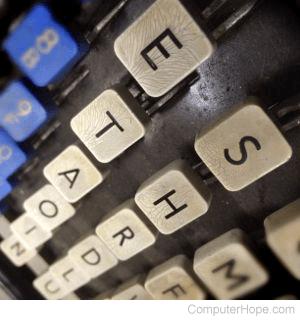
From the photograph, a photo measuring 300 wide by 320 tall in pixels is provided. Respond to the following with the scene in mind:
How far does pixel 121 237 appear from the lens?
92cm

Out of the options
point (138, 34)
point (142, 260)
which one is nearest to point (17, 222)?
point (142, 260)

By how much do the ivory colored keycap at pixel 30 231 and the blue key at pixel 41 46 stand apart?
47cm

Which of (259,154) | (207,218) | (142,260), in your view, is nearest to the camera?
(259,154)

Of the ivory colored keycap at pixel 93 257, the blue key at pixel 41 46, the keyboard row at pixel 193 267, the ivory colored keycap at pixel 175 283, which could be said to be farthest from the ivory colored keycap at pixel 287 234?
the blue key at pixel 41 46

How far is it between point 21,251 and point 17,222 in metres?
0.13

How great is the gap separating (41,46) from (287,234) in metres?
0.69

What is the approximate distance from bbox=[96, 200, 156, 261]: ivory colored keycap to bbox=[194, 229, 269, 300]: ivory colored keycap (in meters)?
0.15

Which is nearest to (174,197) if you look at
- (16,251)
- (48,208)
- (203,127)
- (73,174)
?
(203,127)

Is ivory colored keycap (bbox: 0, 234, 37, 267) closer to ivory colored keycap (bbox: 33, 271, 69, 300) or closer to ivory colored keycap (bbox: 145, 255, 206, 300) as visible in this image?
ivory colored keycap (bbox: 33, 271, 69, 300)

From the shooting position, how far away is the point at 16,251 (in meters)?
1.18

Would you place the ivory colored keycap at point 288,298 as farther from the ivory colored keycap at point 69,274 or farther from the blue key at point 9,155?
the blue key at point 9,155

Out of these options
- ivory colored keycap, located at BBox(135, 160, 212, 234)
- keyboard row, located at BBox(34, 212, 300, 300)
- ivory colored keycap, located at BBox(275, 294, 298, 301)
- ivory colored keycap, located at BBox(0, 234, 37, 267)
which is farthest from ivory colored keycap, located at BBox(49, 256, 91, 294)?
ivory colored keycap, located at BBox(275, 294, 298, 301)

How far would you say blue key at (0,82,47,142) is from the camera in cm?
88
